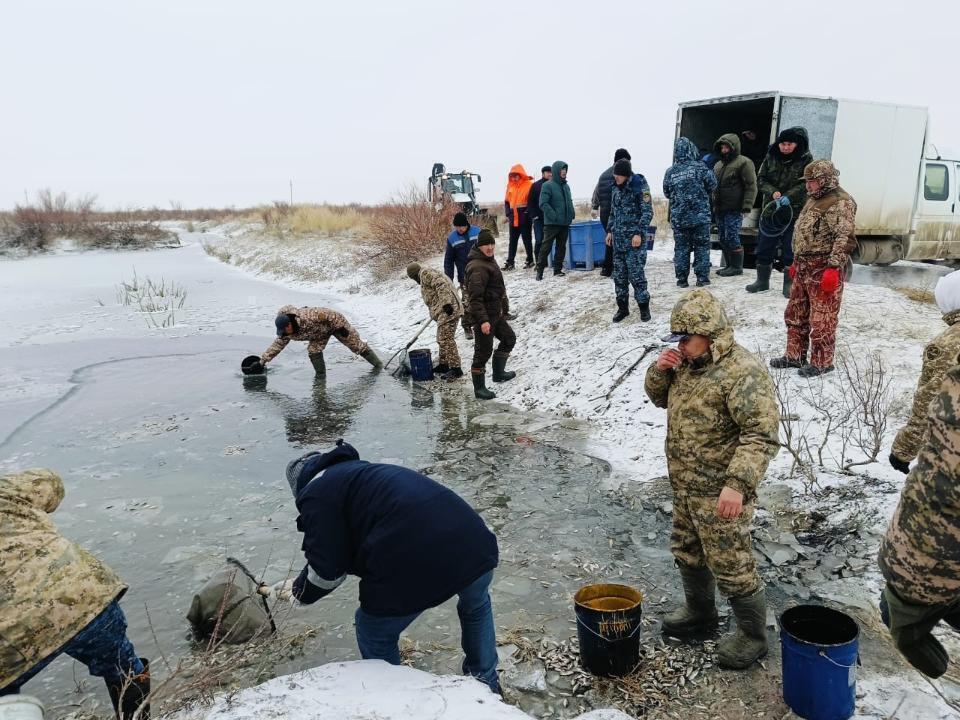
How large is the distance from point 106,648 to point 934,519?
3159 mm

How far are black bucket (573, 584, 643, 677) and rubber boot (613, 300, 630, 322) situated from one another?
5655 millimetres

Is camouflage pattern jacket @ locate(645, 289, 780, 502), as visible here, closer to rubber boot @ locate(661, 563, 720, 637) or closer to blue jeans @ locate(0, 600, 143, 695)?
rubber boot @ locate(661, 563, 720, 637)

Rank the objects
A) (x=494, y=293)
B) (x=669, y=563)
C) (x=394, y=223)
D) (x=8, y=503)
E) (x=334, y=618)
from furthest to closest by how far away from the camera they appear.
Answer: (x=394, y=223), (x=494, y=293), (x=669, y=563), (x=334, y=618), (x=8, y=503)

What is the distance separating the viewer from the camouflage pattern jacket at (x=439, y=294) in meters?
8.62

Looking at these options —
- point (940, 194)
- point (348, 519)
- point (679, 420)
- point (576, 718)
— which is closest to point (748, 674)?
point (576, 718)

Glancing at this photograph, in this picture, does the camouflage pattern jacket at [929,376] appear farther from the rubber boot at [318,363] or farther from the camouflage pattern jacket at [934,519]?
the rubber boot at [318,363]

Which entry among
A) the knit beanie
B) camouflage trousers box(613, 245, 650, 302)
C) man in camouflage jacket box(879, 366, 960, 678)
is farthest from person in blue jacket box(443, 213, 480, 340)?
man in camouflage jacket box(879, 366, 960, 678)

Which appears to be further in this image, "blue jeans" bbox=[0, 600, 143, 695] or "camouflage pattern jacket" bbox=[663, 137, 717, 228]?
"camouflage pattern jacket" bbox=[663, 137, 717, 228]

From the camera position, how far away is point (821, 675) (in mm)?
2660

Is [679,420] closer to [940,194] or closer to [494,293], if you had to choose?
[494,293]

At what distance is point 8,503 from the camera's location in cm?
254

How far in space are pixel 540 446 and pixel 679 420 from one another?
3196 millimetres

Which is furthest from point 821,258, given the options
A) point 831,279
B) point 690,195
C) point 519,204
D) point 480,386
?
point 519,204

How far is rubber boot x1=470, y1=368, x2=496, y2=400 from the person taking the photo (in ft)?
26.1
